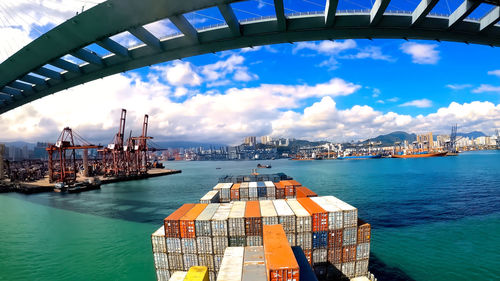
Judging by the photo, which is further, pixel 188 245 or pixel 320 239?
pixel 188 245

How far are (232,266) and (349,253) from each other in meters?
8.90

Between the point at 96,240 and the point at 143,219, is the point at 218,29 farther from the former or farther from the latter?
the point at 143,219

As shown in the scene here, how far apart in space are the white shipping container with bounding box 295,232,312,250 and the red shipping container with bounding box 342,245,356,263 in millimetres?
2534

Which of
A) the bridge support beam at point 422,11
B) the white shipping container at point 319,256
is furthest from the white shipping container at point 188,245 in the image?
the bridge support beam at point 422,11

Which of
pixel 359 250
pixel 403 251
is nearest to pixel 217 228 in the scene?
pixel 359 250

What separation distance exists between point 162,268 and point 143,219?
20.3 m

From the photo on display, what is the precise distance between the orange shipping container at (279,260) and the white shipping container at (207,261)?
522cm

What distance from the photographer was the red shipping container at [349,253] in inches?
606

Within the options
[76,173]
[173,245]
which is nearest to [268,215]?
[173,245]

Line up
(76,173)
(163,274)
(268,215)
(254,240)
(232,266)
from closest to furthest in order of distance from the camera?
(232,266) → (254,240) → (163,274) → (268,215) → (76,173)

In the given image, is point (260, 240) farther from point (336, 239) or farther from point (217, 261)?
point (336, 239)

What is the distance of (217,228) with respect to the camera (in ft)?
50.4

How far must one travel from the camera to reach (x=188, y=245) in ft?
50.4

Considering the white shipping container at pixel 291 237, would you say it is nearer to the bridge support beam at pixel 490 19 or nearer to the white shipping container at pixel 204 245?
the white shipping container at pixel 204 245
